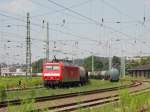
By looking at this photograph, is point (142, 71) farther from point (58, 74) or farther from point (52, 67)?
point (58, 74)

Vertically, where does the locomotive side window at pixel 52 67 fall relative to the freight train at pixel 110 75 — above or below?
above

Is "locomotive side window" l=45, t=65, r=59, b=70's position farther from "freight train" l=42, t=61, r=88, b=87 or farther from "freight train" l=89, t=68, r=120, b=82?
"freight train" l=89, t=68, r=120, b=82

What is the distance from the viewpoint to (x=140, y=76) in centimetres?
11494

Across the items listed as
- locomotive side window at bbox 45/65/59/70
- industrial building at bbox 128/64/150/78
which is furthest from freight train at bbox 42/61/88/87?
industrial building at bbox 128/64/150/78

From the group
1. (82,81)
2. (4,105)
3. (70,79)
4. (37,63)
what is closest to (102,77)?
(82,81)

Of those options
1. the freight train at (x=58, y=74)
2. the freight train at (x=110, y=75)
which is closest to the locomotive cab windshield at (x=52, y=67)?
the freight train at (x=58, y=74)

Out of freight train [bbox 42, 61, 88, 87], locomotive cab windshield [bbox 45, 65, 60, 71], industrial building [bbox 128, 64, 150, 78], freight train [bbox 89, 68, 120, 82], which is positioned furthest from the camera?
industrial building [bbox 128, 64, 150, 78]

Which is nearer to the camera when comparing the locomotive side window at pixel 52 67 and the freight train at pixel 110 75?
the locomotive side window at pixel 52 67

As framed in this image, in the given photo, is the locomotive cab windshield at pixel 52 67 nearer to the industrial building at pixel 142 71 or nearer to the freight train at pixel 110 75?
the freight train at pixel 110 75

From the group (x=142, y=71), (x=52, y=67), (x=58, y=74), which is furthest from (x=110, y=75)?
(x=142, y=71)

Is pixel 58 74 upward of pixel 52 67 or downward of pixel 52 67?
downward

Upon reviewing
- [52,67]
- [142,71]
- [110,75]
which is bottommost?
[110,75]

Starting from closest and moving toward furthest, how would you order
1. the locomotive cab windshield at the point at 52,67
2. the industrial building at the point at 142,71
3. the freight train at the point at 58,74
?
the freight train at the point at 58,74 < the locomotive cab windshield at the point at 52,67 < the industrial building at the point at 142,71

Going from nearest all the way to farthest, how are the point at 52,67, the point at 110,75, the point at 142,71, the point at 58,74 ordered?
the point at 58,74, the point at 52,67, the point at 110,75, the point at 142,71
